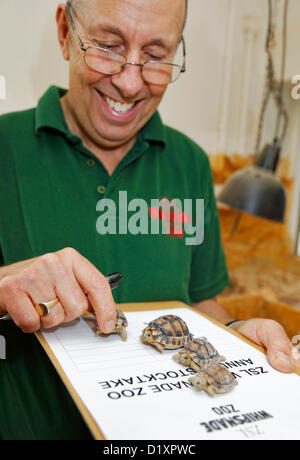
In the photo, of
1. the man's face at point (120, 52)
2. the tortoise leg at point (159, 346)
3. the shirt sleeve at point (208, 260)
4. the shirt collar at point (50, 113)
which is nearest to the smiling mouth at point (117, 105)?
the man's face at point (120, 52)

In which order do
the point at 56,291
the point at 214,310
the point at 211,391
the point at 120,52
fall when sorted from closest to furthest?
1. the point at 211,391
2. the point at 56,291
3. the point at 120,52
4. the point at 214,310

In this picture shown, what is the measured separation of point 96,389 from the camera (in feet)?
1.23

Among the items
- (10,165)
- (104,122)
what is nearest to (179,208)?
(104,122)

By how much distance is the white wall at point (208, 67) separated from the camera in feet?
1.90

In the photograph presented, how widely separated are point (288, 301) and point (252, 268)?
44cm

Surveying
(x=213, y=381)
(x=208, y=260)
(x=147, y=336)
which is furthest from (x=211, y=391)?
(x=208, y=260)

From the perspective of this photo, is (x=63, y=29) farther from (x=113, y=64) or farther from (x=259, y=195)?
(x=259, y=195)

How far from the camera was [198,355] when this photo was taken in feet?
1.45

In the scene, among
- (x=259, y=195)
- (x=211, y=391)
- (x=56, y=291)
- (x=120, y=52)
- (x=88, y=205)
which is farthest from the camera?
(x=259, y=195)

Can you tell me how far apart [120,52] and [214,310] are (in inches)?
22.1

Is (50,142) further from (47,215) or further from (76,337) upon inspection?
(76,337)

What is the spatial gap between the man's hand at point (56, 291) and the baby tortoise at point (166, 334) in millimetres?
50

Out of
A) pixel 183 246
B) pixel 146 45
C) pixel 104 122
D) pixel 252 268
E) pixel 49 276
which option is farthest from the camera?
pixel 252 268

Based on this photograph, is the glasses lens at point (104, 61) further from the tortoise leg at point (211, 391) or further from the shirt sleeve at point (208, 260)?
the tortoise leg at point (211, 391)
